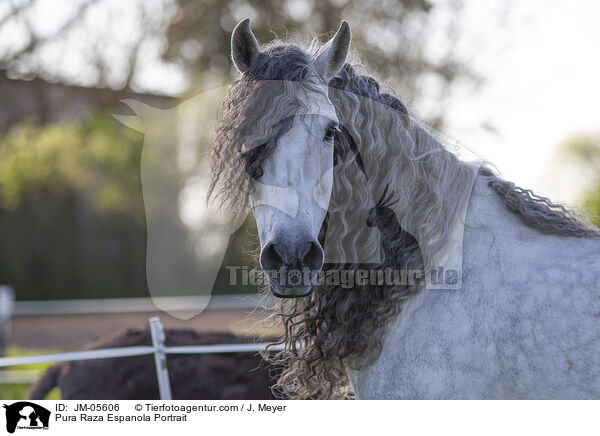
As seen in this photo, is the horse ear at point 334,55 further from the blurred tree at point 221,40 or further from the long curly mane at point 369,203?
the blurred tree at point 221,40

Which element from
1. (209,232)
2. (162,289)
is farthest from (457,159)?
(162,289)

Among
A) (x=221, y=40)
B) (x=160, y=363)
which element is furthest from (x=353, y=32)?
(x=160, y=363)

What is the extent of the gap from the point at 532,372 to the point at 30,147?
13391 millimetres

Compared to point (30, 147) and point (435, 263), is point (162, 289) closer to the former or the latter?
point (30, 147)

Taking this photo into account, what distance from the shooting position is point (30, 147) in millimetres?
13023

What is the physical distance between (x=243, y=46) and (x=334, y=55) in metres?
0.39

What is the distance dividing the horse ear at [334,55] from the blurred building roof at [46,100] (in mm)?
10552

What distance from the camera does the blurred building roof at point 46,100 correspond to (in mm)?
12242

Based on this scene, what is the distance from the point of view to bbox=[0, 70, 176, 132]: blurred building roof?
12242mm

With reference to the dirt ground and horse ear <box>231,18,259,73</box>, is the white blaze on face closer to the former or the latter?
horse ear <box>231,18,259,73</box>

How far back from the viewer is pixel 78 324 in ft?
34.8
